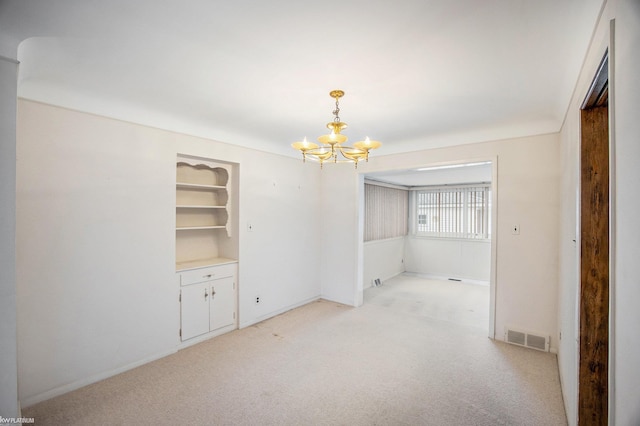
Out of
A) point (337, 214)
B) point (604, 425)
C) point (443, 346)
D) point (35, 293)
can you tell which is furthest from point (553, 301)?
point (35, 293)

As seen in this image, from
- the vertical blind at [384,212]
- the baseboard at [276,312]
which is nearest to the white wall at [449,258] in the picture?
the vertical blind at [384,212]

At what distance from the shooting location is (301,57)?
6.18 ft

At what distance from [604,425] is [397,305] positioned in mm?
3148

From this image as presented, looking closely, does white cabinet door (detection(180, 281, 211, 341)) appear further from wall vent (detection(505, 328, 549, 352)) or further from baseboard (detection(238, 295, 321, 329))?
wall vent (detection(505, 328, 549, 352))

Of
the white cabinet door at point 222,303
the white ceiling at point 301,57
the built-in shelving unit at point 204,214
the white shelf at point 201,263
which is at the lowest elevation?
the white cabinet door at point 222,303

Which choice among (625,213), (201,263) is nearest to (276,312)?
(201,263)

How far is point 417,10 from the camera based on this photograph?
56.5 inches

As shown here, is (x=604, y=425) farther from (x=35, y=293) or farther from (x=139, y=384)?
(x=35, y=293)

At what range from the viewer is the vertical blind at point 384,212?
6.22 metres

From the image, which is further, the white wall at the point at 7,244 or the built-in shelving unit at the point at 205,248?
the built-in shelving unit at the point at 205,248

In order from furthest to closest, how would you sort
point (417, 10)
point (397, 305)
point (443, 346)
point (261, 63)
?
point (397, 305), point (443, 346), point (261, 63), point (417, 10)

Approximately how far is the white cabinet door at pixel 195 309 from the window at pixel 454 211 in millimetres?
5765

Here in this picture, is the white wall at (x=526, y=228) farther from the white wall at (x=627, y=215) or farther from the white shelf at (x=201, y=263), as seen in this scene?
the white shelf at (x=201, y=263)

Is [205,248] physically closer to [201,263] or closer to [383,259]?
[201,263]
